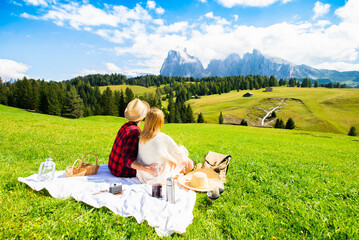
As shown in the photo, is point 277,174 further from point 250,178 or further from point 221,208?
point 221,208

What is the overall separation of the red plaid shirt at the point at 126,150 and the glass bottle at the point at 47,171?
1.76m

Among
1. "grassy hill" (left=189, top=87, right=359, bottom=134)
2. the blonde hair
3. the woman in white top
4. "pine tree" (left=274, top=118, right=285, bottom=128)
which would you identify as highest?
the blonde hair

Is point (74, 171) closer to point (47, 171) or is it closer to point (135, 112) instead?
point (47, 171)

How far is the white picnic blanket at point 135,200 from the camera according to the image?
13.1ft

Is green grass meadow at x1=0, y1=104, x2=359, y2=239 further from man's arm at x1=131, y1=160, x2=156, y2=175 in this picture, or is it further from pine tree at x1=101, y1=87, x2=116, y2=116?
pine tree at x1=101, y1=87, x2=116, y2=116

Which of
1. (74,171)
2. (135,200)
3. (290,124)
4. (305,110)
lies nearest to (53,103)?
(74,171)

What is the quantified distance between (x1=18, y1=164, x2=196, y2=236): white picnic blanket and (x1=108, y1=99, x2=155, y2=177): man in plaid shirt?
585 mm

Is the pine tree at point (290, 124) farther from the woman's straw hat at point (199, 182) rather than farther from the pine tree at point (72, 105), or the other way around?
the pine tree at point (72, 105)

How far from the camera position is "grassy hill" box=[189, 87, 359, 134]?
255 feet

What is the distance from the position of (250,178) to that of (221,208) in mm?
2811

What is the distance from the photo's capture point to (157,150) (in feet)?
18.3

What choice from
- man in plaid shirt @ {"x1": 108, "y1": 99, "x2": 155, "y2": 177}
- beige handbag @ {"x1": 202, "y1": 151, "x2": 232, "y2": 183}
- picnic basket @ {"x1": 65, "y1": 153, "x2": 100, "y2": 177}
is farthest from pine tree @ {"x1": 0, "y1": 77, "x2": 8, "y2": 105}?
beige handbag @ {"x1": 202, "y1": 151, "x2": 232, "y2": 183}

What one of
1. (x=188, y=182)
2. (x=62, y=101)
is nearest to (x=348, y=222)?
(x=188, y=182)

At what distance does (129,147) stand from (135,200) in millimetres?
1849
